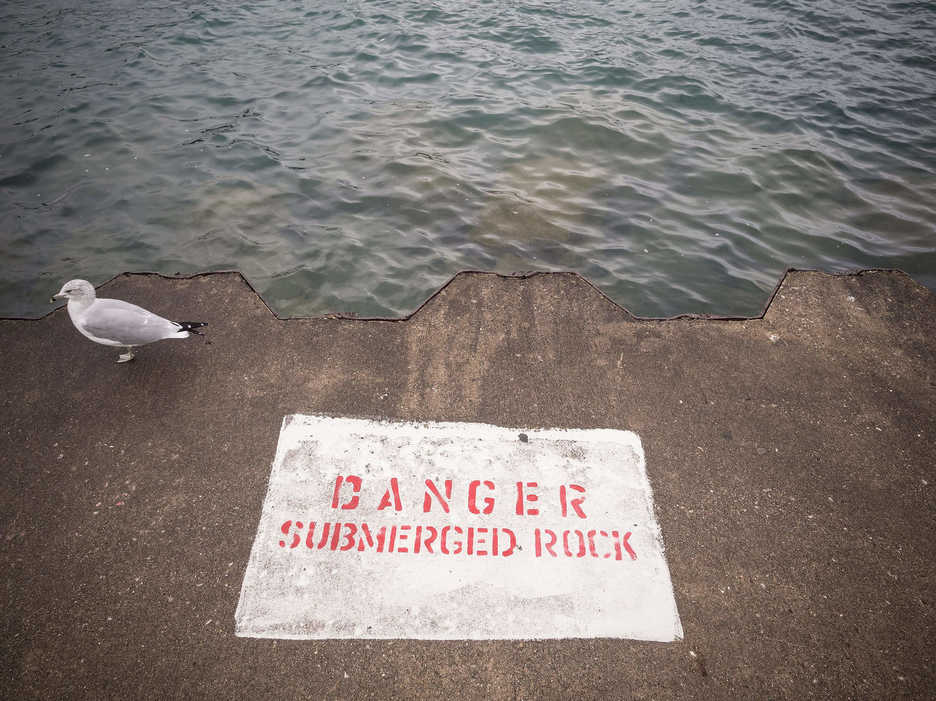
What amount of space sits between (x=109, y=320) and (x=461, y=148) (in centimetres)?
538

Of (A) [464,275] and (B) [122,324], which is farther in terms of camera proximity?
(A) [464,275]

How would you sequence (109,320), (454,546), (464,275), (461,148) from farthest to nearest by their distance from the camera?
(461,148) < (464,275) < (109,320) < (454,546)

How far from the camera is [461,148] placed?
7.52 m

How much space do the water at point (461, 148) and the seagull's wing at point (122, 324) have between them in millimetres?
1485

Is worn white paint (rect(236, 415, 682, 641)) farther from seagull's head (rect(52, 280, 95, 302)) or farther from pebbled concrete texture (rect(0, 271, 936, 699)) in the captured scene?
seagull's head (rect(52, 280, 95, 302))

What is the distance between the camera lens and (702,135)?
766 cm

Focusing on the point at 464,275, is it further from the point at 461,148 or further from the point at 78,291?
the point at 461,148

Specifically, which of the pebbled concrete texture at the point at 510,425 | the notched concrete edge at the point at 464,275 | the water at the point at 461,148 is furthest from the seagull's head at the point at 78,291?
the water at the point at 461,148

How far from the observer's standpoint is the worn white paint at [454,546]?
8.66 ft

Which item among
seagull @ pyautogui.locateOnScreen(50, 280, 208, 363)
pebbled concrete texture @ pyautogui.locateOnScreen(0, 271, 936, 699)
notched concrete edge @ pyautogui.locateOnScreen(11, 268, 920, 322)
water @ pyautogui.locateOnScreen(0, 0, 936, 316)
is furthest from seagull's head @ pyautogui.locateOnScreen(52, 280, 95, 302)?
water @ pyautogui.locateOnScreen(0, 0, 936, 316)

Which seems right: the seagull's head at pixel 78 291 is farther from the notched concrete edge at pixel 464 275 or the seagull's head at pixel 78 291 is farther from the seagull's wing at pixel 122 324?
the notched concrete edge at pixel 464 275

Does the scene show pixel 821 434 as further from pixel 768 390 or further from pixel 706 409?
pixel 706 409

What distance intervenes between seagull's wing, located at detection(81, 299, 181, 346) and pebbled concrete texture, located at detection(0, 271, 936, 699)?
28cm

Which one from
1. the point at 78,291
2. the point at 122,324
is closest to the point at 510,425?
the point at 122,324
